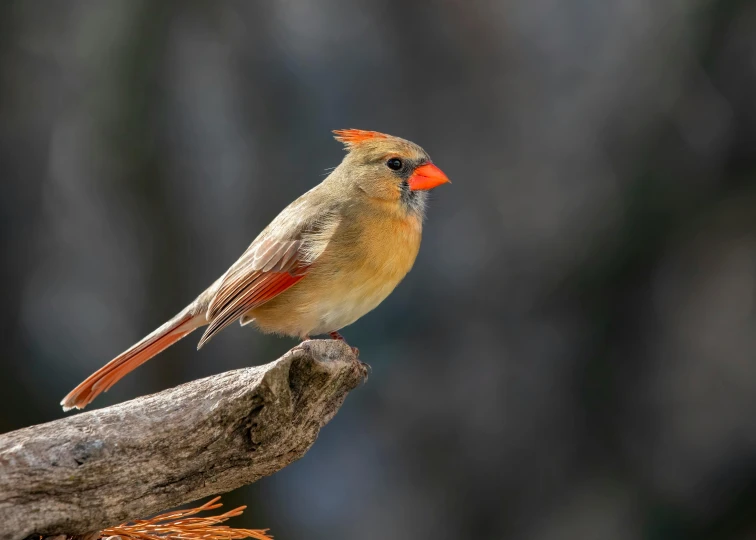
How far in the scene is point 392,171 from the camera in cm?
285

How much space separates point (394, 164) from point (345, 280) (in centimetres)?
51

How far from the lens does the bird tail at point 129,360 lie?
2.48 meters

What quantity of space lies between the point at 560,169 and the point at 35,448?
11.5 ft

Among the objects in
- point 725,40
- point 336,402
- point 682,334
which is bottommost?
point 682,334

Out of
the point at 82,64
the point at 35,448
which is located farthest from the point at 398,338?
the point at 35,448

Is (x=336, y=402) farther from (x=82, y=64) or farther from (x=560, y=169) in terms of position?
(x=82, y=64)

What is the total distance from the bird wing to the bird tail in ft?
0.39

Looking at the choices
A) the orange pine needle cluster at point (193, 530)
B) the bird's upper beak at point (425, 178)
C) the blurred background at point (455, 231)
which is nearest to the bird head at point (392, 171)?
the bird's upper beak at point (425, 178)

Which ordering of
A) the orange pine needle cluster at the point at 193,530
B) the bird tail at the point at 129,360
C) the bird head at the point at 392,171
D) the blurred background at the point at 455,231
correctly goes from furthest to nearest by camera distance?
the blurred background at the point at 455,231, the bird head at the point at 392,171, the bird tail at the point at 129,360, the orange pine needle cluster at the point at 193,530

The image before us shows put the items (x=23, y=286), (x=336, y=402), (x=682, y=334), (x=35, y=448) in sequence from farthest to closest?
(x=23, y=286) < (x=682, y=334) < (x=336, y=402) < (x=35, y=448)

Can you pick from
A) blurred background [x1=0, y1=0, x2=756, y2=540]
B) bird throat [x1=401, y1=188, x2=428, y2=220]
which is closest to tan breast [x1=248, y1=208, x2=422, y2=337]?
bird throat [x1=401, y1=188, x2=428, y2=220]

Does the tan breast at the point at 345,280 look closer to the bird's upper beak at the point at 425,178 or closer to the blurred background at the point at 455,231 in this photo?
the bird's upper beak at the point at 425,178

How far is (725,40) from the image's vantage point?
452cm

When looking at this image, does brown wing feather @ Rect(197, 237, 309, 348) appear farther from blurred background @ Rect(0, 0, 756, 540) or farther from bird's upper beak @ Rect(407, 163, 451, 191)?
blurred background @ Rect(0, 0, 756, 540)
